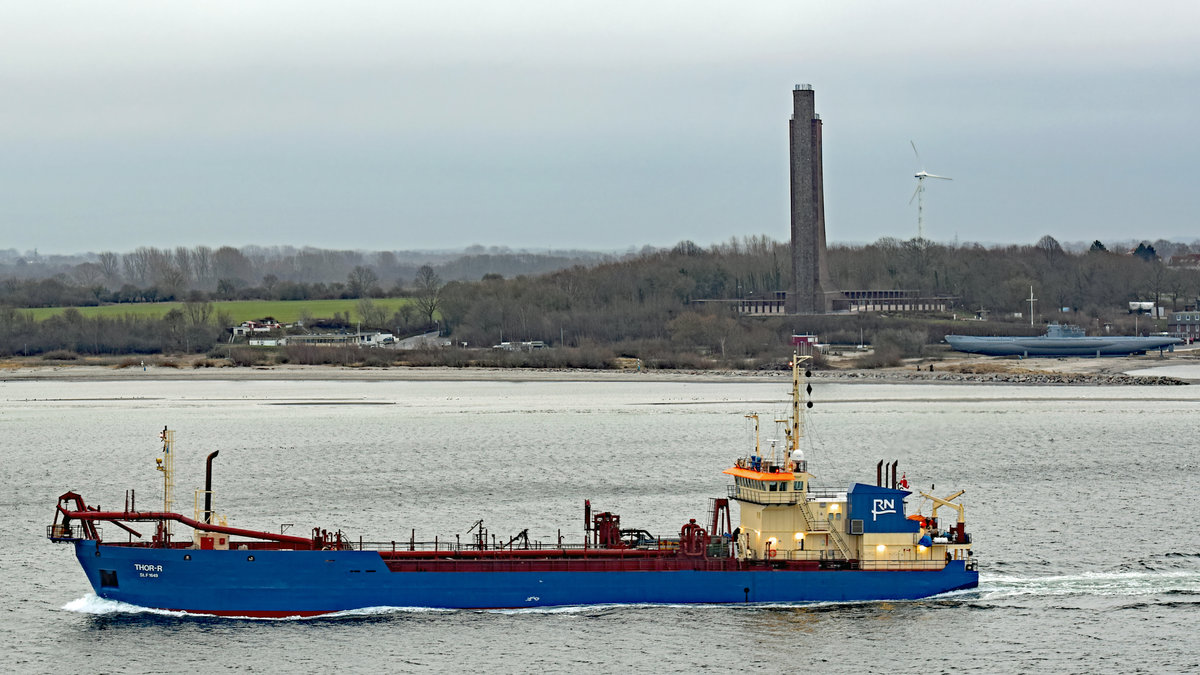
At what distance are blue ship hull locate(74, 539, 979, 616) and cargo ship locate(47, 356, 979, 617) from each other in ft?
0.09

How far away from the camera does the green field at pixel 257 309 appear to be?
165988mm

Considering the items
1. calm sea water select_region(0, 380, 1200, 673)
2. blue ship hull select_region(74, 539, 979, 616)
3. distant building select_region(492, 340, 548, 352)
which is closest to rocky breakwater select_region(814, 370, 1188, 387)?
calm sea water select_region(0, 380, 1200, 673)

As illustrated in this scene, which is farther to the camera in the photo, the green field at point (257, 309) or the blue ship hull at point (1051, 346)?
the green field at point (257, 309)

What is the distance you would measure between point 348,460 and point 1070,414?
1819 inches

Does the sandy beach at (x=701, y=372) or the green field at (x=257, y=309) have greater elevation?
the green field at (x=257, y=309)

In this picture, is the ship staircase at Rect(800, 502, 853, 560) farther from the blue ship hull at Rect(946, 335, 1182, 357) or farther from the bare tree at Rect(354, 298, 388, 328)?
the bare tree at Rect(354, 298, 388, 328)

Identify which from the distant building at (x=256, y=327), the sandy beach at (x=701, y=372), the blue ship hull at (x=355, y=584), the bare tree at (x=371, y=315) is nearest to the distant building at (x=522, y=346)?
the sandy beach at (x=701, y=372)

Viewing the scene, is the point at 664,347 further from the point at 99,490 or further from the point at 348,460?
the point at 99,490

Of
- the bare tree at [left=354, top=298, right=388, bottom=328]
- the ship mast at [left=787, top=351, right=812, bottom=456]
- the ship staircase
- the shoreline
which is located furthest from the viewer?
the bare tree at [left=354, top=298, right=388, bottom=328]

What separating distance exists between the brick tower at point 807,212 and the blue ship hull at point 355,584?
11025 centimetres

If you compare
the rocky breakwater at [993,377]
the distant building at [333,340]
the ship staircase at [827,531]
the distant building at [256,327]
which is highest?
the distant building at [256,327]

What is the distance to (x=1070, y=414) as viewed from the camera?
285 feet

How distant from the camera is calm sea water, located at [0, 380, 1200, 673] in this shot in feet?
112

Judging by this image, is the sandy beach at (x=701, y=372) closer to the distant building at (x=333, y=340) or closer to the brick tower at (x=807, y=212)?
the distant building at (x=333, y=340)
